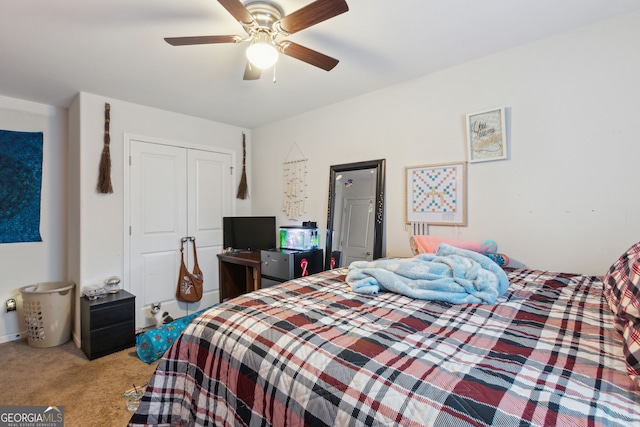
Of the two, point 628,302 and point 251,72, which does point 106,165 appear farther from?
point 628,302

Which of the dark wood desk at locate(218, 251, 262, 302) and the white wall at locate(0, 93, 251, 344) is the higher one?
the white wall at locate(0, 93, 251, 344)

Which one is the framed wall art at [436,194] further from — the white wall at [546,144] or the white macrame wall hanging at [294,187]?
the white macrame wall hanging at [294,187]

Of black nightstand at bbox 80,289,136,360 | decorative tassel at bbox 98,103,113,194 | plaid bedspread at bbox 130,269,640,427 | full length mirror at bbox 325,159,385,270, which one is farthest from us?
decorative tassel at bbox 98,103,113,194

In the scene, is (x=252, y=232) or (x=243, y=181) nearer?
(x=252, y=232)

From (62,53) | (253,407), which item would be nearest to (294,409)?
(253,407)

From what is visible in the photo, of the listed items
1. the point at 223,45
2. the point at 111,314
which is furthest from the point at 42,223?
the point at 223,45

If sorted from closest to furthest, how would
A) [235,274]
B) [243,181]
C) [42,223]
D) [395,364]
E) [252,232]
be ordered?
[395,364], [42,223], [252,232], [235,274], [243,181]

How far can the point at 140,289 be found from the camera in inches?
122

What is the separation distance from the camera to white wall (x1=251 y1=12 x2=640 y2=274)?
1671 mm

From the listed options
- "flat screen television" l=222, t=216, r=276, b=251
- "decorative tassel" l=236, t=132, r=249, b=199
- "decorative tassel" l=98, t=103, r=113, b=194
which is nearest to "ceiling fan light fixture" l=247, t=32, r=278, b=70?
"decorative tassel" l=98, t=103, r=113, b=194

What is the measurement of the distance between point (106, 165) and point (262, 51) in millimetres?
2201

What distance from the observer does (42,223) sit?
9.97ft

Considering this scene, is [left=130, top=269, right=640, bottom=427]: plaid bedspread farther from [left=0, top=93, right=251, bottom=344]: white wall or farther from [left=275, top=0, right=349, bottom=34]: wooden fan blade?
[left=0, top=93, right=251, bottom=344]: white wall

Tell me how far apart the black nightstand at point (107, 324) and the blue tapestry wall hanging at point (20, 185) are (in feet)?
3.40
